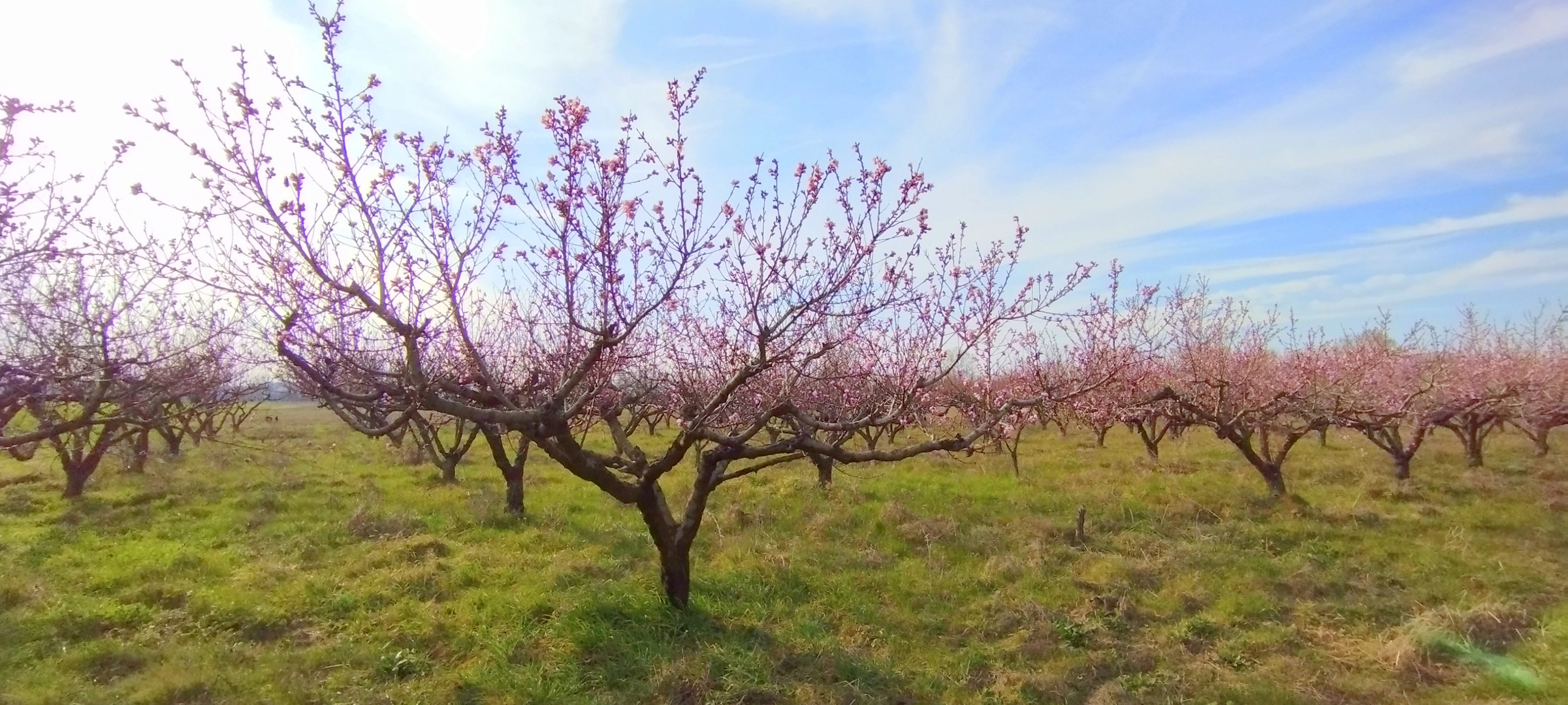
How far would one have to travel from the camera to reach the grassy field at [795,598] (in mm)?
5969

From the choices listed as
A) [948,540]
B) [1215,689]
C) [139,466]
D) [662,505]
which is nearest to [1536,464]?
[948,540]

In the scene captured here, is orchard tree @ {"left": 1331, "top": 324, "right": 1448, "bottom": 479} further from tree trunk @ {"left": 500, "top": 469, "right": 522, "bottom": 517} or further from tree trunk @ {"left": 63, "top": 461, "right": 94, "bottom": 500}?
tree trunk @ {"left": 63, "top": 461, "right": 94, "bottom": 500}

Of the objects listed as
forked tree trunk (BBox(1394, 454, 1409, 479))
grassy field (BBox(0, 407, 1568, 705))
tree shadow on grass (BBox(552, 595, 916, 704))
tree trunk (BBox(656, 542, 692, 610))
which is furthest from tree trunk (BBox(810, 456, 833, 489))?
forked tree trunk (BBox(1394, 454, 1409, 479))

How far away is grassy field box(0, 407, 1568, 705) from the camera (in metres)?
5.97

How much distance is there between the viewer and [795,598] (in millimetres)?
7812

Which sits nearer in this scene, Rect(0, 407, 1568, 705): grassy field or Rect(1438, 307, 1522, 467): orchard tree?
Rect(0, 407, 1568, 705): grassy field

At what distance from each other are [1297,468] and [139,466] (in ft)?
75.7

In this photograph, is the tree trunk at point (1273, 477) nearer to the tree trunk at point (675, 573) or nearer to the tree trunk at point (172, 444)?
the tree trunk at point (675, 573)

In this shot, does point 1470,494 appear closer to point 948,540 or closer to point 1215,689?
point 948,540

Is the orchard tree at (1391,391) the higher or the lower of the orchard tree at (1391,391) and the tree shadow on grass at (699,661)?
the higher

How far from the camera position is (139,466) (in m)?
15.4

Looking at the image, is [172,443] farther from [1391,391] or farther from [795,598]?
[1391,391]

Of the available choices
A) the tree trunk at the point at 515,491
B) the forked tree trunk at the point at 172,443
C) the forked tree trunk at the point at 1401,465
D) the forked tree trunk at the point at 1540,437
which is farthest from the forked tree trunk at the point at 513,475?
the forked tree trunk at the point at 1540,437

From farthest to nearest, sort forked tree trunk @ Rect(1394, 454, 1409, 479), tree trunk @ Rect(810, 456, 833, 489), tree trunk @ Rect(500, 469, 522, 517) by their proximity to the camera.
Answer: forked tree trunk @ Rect(1394, 454, 1409, 479) < tree trunk @ Rect(810, 456, 833, 489) < tree trunk @ Rect(500, 469, 522, 517)
